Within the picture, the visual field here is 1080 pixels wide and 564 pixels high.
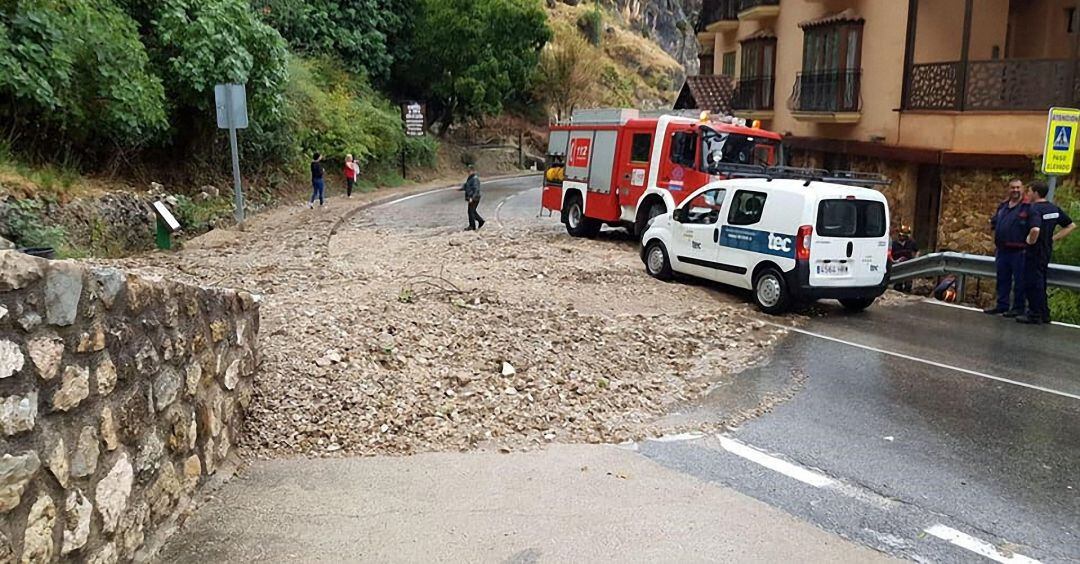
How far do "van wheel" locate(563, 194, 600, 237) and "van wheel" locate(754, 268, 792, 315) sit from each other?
759 cm

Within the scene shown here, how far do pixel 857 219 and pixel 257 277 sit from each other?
800 centimetres

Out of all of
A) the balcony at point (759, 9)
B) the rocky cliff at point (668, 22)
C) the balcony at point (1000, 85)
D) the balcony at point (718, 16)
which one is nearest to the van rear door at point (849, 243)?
the balcony at point (1000, 85)

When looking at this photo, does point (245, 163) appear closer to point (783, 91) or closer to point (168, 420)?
point (783, 91)

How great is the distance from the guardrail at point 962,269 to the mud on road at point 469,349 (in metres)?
3.82

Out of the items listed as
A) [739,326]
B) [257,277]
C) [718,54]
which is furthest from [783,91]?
[257,277]

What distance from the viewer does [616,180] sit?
1761 cm

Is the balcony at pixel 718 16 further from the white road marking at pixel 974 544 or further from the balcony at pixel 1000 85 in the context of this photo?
the white road marking at pixel 974 544

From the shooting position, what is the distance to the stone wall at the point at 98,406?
3043mm

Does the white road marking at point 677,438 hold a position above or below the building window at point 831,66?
below

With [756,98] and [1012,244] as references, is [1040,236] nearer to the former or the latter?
[1012,244]

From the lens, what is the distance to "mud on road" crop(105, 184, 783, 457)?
6.08 m

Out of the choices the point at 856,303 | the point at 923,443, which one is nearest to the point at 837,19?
the point at 856,303

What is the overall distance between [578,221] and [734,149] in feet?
14.2

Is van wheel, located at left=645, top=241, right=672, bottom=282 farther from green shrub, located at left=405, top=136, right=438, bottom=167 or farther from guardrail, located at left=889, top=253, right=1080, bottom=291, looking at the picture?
green shrub, located at left=405, top=136, right=438, bottom=167
